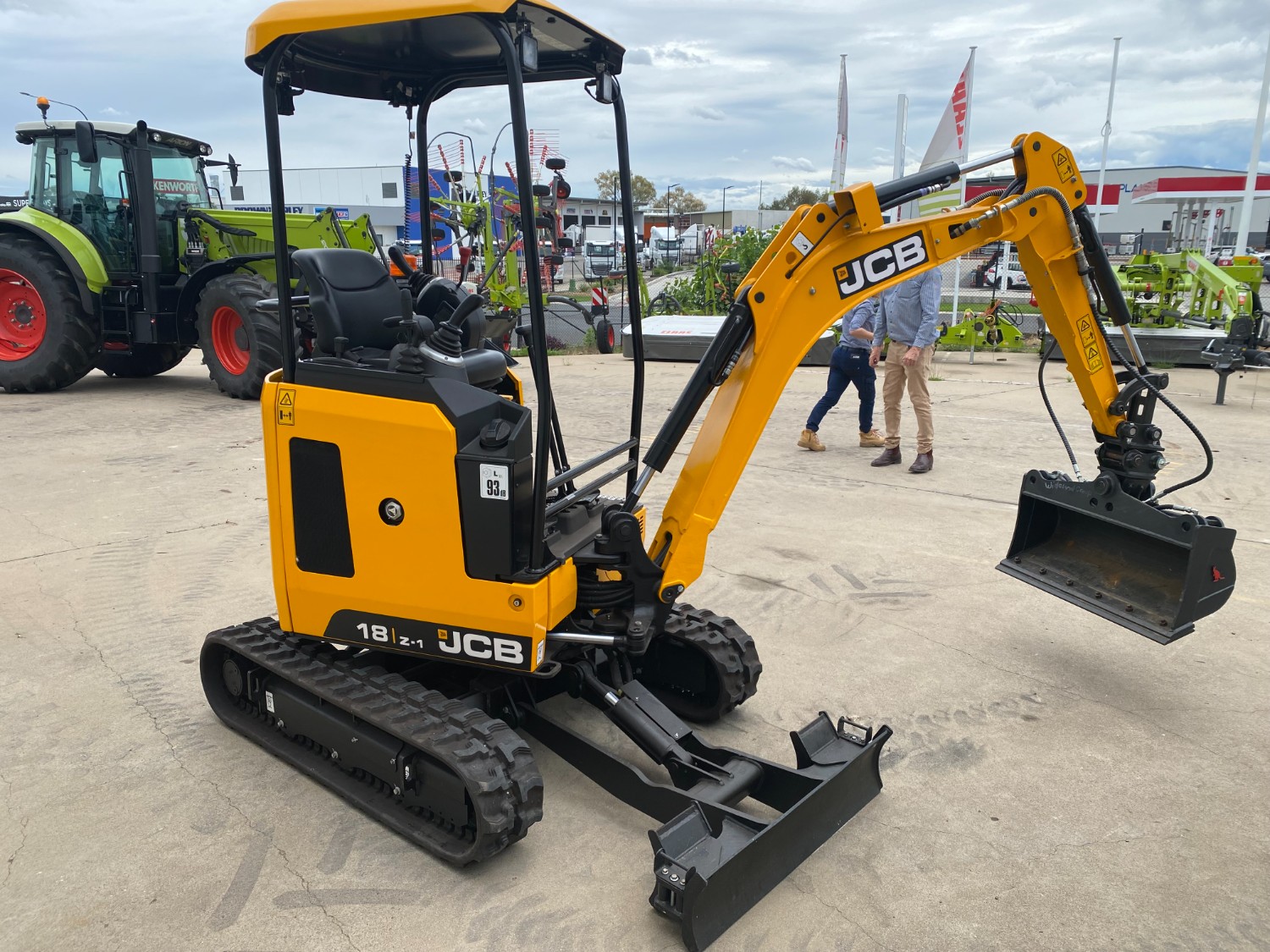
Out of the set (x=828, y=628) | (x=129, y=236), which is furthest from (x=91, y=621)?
(x=129, y=236)

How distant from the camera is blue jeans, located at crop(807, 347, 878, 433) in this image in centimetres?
791

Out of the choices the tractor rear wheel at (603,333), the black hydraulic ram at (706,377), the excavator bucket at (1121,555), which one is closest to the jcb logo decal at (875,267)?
the black hydraulic ram at (706,377)

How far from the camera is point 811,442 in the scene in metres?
8.25

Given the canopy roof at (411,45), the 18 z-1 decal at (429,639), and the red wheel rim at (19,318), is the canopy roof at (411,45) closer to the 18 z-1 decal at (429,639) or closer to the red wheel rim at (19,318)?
the 18 z-1 decal at (429,639)

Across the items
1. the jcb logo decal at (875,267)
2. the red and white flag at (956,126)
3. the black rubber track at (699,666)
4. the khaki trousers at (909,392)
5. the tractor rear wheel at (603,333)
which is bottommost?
the black rubber track at (699,666)

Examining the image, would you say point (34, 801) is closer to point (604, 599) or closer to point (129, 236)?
point (604, 599)

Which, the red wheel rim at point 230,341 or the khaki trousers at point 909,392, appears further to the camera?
the red wheel rim at point 230,341

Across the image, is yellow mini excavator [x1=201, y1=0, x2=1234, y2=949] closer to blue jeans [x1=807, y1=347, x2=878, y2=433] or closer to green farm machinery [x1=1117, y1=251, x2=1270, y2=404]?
blue jeans [x1=807, y1=347, x2=878, y2=433]

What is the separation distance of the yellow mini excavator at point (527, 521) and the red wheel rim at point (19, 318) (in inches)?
361

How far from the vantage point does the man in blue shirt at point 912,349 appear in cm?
731

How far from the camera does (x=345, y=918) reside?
2.62 meters

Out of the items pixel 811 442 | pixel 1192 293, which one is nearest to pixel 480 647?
pixel 811 442

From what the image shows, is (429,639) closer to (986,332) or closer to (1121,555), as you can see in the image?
(1121,555)

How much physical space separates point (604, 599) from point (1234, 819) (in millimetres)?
2230
